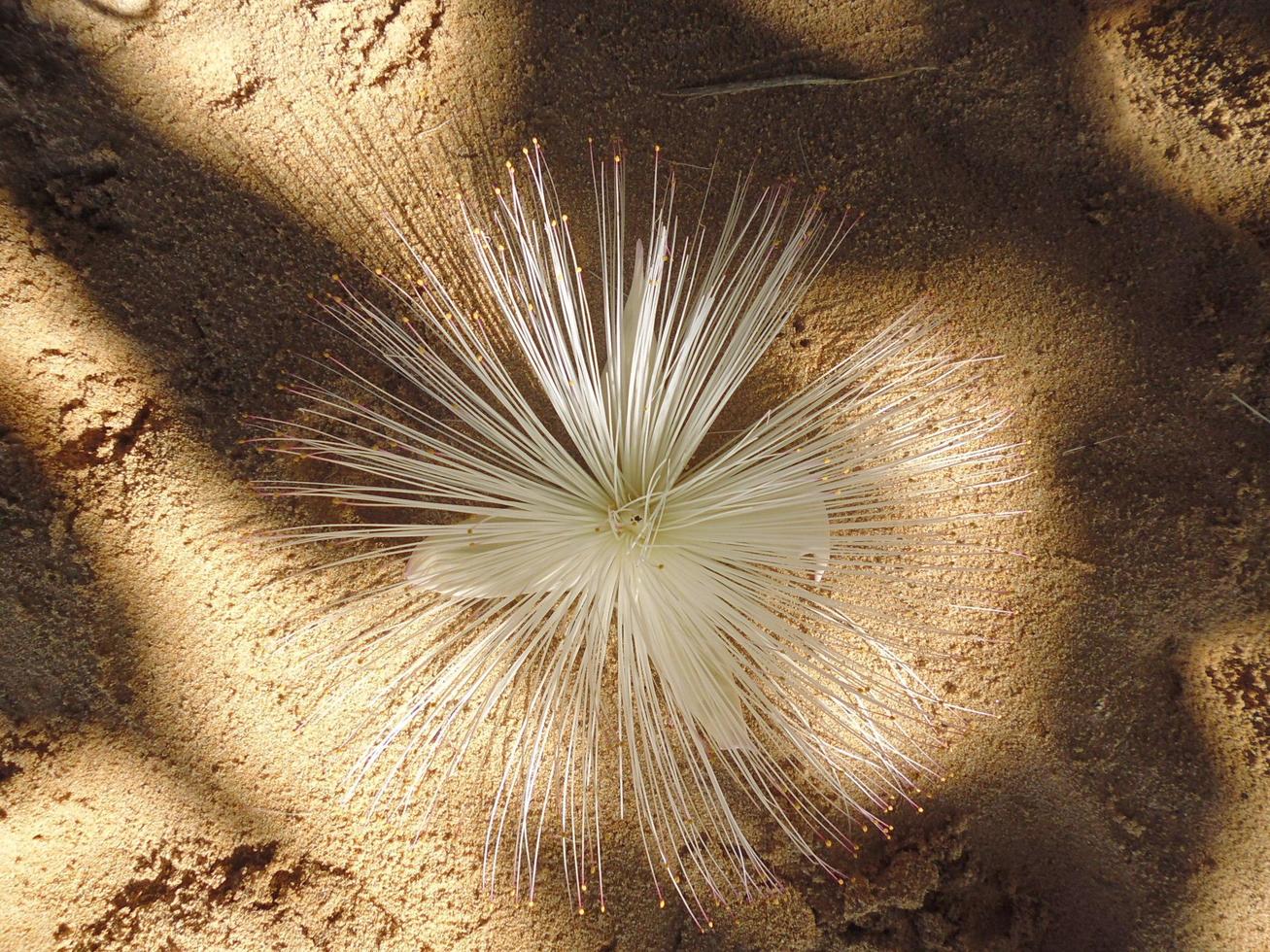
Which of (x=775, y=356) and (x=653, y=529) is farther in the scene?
(x=775, y=356)

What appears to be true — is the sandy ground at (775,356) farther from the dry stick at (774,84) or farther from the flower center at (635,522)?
the flower center at (635,522)

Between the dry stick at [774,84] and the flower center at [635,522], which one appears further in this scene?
the dry stick at [774,84]

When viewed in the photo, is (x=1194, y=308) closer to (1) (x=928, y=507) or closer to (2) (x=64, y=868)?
(1) (x=928, y=507)

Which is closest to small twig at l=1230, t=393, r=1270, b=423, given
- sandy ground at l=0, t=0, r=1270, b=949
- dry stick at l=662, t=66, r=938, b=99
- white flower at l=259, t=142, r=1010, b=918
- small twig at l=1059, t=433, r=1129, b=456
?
sandy ground at l=0, t=0, r=1270, b=949

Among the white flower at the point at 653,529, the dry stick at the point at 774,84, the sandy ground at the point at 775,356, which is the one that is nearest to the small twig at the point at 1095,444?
the sandy ground at the point at 775,356

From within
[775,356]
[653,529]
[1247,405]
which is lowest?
[653,529]

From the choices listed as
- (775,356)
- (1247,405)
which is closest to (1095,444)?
(1247,405)

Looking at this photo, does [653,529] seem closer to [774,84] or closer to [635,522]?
[635,522]
